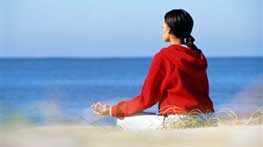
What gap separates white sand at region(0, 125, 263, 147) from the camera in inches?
53.4

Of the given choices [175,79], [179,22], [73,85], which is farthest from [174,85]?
[73,85]

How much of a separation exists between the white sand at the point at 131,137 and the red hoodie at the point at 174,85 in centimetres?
5

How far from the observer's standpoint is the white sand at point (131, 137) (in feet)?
4.45

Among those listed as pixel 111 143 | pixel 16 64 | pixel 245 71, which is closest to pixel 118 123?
pixel 111 143

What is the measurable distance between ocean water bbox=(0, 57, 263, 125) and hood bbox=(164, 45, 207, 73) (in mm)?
84

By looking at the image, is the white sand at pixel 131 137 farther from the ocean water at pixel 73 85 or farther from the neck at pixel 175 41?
the neck at pixel 175 41

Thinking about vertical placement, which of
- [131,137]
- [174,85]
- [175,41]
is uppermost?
[175,41]

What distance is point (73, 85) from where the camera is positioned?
1.54 metres

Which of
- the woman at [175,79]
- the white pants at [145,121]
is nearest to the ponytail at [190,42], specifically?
the woman at [175,79]

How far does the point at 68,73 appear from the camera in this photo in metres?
1.55

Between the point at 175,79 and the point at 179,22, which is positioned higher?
the point at 179,22

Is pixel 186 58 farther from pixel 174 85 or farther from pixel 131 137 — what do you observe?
pixel 131 137

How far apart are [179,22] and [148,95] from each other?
173 mm

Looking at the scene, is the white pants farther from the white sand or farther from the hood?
the hood
